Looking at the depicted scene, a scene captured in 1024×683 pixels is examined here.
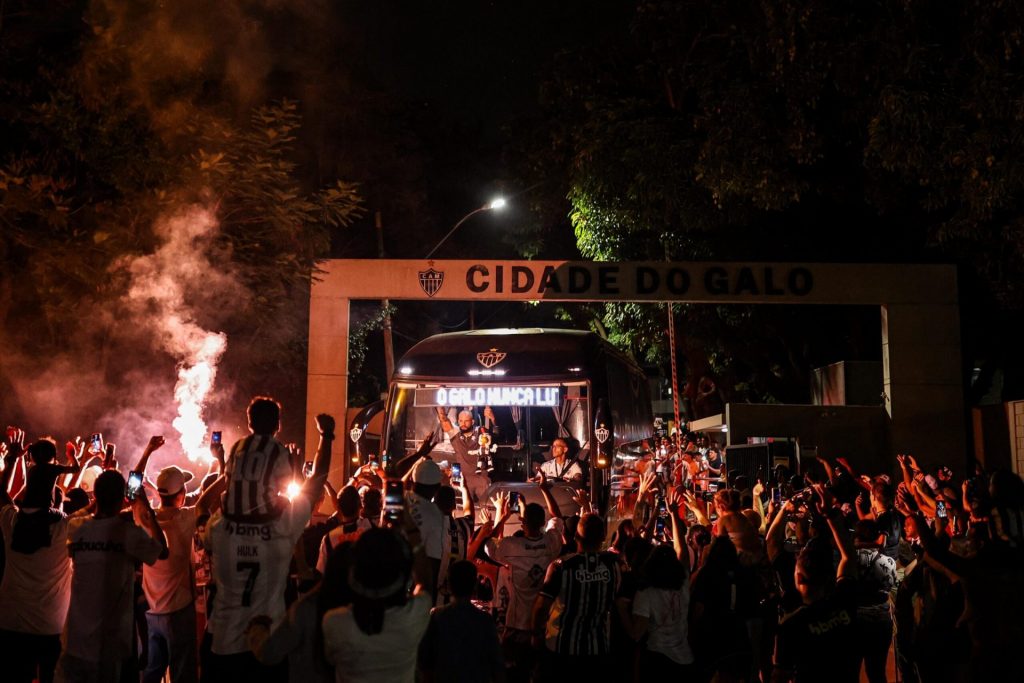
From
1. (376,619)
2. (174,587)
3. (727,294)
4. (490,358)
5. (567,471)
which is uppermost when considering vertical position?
(727,294)

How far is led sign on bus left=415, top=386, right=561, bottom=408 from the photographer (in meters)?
13.0

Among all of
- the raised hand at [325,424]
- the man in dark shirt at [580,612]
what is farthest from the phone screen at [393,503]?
the man in dark shirt at [580,612]

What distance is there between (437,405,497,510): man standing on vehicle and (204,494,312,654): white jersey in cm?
795

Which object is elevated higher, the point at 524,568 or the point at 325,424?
the point at 325,424

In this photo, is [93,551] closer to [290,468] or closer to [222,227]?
[290,468]

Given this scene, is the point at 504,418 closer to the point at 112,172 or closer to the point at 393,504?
the point at 112,172

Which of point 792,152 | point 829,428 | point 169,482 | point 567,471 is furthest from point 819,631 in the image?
point 829,428

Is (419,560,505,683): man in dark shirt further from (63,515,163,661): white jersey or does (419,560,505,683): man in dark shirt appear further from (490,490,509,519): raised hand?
(490,490,509,519): raised hand

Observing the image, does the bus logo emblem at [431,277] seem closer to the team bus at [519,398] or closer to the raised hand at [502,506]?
the team bus at [519,398]

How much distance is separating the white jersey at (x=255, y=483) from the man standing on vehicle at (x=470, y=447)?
804 centimetres

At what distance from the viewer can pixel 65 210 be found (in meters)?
12.7

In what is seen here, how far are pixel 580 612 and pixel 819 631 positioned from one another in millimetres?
1358

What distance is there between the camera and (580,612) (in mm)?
5832

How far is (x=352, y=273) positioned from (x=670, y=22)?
831cm
